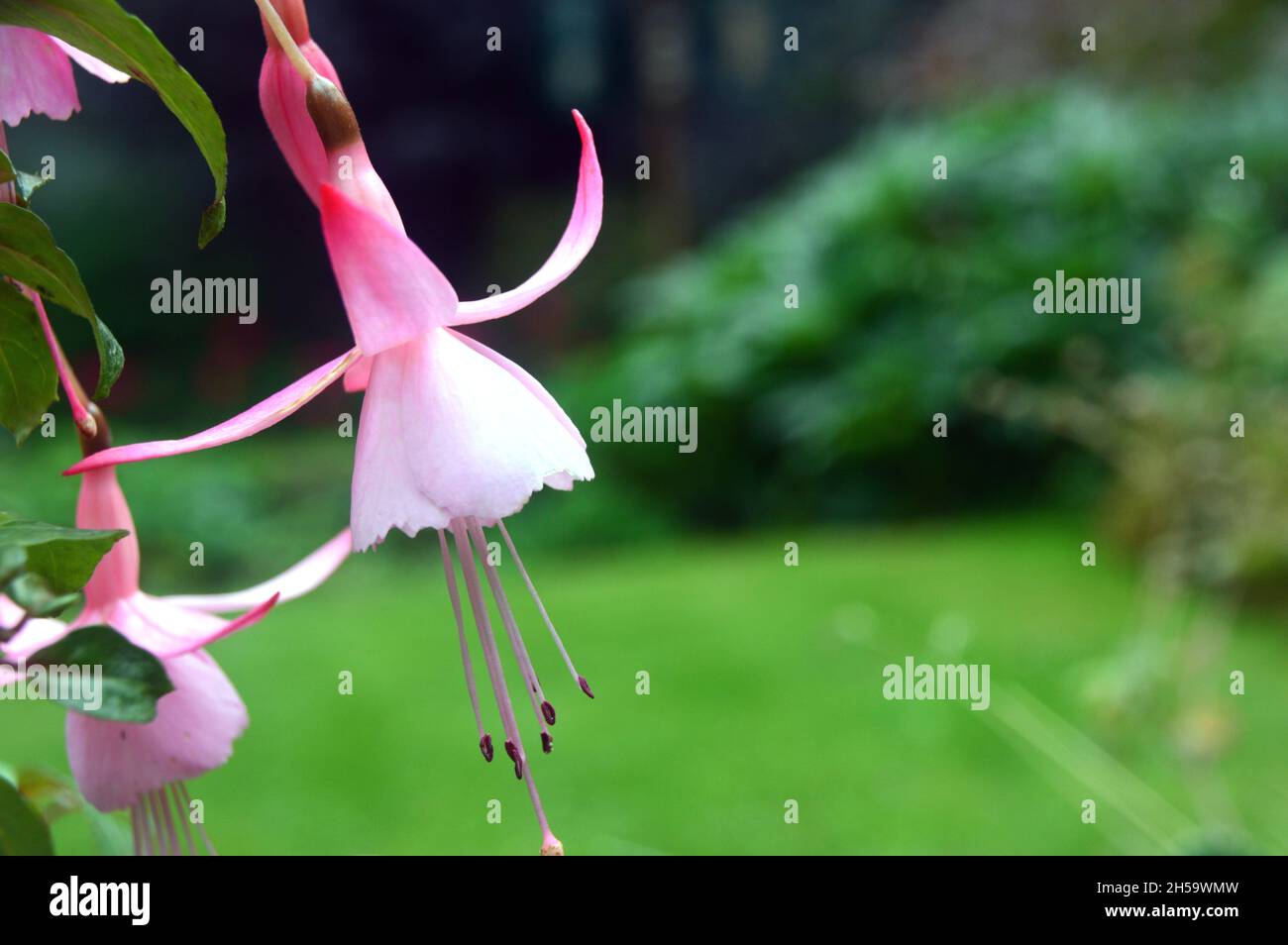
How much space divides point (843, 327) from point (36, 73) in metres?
3.08

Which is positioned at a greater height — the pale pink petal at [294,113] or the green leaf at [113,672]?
the pale pink petal at [294,113]

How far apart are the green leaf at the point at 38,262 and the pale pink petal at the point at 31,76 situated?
38 mm

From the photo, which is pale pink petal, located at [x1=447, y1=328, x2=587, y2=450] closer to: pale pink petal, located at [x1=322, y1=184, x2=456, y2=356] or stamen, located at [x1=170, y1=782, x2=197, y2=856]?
pale pink petal, located at [x1=322, y1=184, x2=456, y2=356]

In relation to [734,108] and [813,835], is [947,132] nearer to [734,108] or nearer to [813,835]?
[734,108]

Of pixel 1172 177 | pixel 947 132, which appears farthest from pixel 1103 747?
pixel 947 132

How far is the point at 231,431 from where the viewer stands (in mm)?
255

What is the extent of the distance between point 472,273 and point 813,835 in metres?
3.17

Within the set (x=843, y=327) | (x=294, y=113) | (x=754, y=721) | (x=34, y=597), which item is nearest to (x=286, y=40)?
(x=294, y=113)

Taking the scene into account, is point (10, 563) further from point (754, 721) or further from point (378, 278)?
point (754, 721)

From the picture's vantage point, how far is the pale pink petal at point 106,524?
1.14ft

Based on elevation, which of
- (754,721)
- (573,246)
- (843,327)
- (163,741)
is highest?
(843,327)

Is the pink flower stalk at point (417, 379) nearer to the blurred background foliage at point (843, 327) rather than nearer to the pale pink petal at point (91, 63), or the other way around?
the pale pink petal at point (91, 63)

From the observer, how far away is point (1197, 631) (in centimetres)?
209

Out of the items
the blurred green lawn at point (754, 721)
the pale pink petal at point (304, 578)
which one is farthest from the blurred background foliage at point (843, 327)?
the pale pink petal at point (304, 578)
